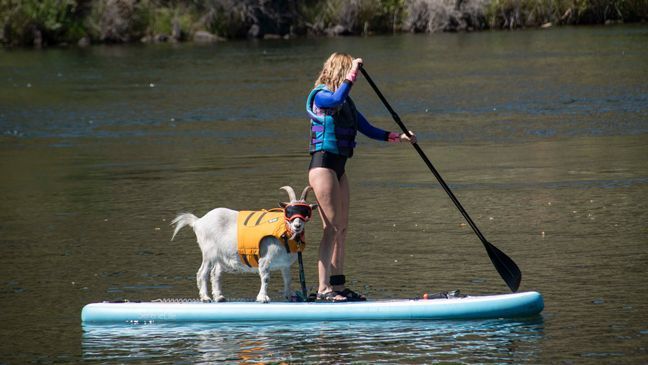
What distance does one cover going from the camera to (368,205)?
1587 cm

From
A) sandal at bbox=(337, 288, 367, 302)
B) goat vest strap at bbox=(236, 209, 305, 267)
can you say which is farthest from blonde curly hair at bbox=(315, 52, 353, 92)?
Result: sandal at bbox=(337, 288, 367, 302)

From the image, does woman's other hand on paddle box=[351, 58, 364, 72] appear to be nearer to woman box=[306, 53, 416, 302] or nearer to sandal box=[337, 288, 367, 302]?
woman box=[306, 53, 416, 302]

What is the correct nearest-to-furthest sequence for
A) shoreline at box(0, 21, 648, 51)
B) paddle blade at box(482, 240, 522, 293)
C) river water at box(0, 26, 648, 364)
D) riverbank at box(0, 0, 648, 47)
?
river water at box(0, 26, 648, 364)
paddle blade at box(482, 240, 522, 293)
shoreline at box(0, 21, 648, 51)
riverbank at box(0, 0, 648, 47)

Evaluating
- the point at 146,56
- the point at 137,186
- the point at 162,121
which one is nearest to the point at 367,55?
the point at 146,56

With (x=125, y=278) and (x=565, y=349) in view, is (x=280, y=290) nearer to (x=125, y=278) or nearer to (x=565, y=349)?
(x=125, y=278)

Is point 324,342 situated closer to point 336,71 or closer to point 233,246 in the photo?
point 233,246

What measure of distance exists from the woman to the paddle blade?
1.20 meters

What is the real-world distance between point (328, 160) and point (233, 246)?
1.02 meters

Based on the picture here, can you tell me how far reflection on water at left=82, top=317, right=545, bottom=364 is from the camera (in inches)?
370

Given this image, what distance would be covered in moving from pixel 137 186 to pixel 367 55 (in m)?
27.3

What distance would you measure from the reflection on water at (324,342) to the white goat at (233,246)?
38cm

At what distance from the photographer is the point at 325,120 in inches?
406

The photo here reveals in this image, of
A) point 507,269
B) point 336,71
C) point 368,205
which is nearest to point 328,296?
point 507,269

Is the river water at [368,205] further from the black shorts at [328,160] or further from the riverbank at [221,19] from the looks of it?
the riverbank at [221,19]
